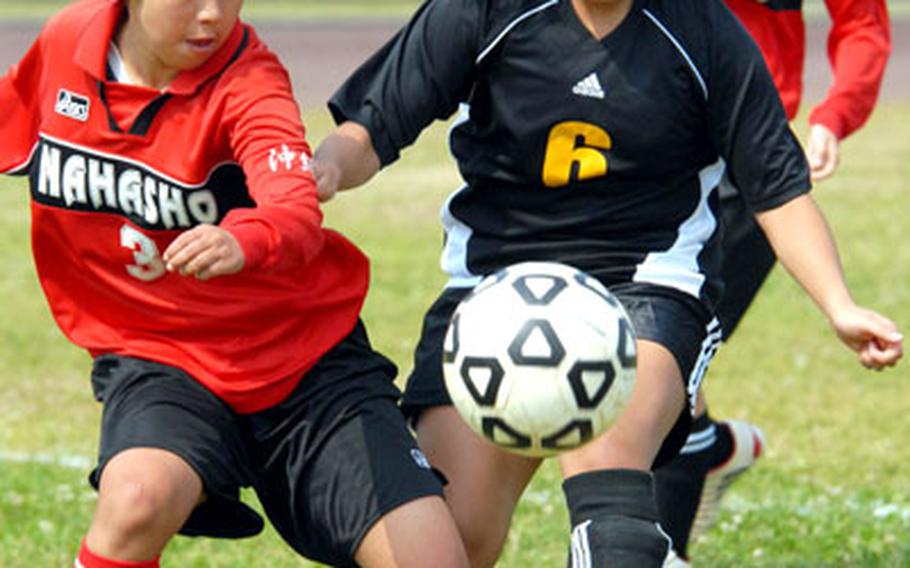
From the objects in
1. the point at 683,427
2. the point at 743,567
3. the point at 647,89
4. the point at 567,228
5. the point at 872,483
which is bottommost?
the point at 872,483

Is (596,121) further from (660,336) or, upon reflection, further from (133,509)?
(133,509)

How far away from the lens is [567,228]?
16.2 ft

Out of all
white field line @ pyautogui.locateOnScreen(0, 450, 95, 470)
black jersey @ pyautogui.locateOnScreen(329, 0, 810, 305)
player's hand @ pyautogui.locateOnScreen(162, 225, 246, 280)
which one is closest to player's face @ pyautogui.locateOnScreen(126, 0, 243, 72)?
black jersey @ pyautogui.locateOnScreen(329, 0, 810, 305)

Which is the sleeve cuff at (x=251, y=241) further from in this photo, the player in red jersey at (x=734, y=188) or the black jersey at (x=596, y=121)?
the player in red jersey at (x=734, y=188)

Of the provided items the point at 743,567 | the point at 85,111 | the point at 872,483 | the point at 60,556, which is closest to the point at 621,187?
the point at 85,111

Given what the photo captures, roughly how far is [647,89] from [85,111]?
135 cm

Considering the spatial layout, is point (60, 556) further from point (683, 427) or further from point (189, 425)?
point (683, 427)

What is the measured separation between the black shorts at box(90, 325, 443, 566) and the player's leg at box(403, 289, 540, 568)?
27cm

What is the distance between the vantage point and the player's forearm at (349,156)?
4.76 metres

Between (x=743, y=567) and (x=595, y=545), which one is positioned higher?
(x=595, y=545)

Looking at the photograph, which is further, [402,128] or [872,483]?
[872,483]

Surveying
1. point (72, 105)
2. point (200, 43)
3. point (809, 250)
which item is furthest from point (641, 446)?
point (72, 105)

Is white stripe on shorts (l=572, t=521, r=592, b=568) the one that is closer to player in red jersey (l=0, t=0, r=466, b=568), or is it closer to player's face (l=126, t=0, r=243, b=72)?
player in red jersey (l=0, t=0, r=466, b=568)

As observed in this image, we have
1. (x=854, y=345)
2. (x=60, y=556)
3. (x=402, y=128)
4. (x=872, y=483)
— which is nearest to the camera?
(x=854, y=345)
